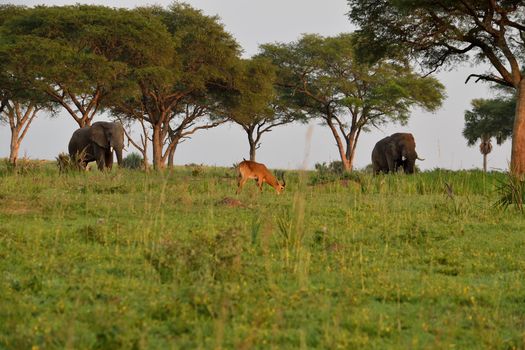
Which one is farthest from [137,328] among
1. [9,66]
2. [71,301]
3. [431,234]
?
[9,66]

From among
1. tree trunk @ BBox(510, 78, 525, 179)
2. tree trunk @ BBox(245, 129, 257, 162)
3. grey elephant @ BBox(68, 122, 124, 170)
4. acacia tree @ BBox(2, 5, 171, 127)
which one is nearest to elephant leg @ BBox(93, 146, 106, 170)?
grey elephant @ BBox(68, 122, 124, 170)

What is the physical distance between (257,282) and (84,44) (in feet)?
89.5

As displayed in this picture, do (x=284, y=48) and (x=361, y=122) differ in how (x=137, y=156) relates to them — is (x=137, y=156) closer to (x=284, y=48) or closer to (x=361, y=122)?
(x=284, y=48)

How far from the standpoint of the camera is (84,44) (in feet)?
102

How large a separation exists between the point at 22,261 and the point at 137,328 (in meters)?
2.76

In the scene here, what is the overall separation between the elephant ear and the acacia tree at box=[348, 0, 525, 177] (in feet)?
32.5

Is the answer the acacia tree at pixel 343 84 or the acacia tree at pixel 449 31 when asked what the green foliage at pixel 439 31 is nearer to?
the acacia tree at pixel 449 31

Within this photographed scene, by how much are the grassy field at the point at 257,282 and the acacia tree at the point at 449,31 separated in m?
12.5

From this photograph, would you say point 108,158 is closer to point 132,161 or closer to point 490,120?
point 132,161

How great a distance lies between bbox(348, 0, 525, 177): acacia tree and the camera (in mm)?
21750

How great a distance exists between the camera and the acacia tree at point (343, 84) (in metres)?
40.6

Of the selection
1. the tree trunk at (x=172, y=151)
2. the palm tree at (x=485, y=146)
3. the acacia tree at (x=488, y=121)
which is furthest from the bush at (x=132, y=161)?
the palm tree at (x=485, y=146)

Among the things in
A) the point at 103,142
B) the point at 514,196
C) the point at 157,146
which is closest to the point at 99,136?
the point at 103,142

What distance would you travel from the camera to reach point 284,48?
4206 cm
